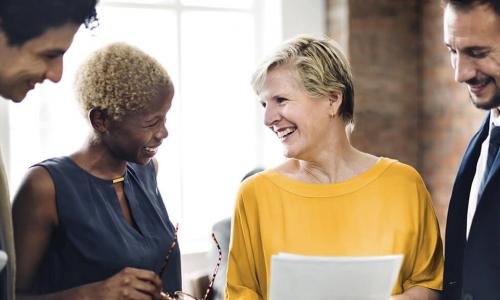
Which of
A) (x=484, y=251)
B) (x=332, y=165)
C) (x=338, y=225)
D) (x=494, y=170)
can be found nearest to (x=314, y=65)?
(x=332, y=165)

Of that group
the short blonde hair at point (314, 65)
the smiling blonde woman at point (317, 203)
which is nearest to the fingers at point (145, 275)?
the smiling blonde woman at point (317, 203)

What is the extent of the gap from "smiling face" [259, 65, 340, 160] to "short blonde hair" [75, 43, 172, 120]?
329 millimetres

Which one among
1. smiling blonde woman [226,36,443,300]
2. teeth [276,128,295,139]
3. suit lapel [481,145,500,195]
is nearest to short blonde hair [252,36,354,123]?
smiling blonde woman [226,36,443,300]

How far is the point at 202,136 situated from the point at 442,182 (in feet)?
6.23

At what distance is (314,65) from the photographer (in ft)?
5.89

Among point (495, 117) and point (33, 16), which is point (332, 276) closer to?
point (495, 117)

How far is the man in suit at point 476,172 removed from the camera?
142cm

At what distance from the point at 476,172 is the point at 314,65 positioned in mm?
536

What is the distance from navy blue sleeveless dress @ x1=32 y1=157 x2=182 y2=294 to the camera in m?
1.57

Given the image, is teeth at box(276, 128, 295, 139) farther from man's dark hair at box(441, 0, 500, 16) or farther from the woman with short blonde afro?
man's dark hair at box(441, 0, 500, 16)

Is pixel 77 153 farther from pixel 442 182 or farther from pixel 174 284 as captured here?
pixel 442 182

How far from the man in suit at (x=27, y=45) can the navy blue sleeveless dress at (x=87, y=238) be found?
0.32 metres

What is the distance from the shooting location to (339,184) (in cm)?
182

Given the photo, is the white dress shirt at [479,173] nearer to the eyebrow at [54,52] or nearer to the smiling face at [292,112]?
the smiling face at [292,112]
